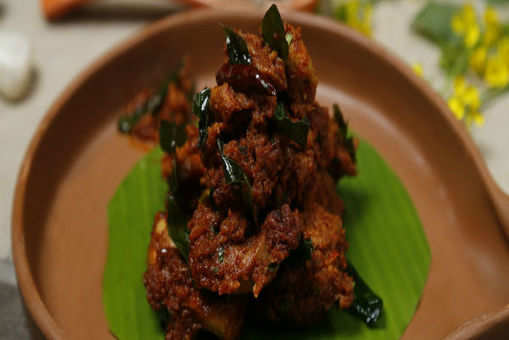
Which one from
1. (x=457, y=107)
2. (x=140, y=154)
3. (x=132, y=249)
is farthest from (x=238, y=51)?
(x=457, y=107)

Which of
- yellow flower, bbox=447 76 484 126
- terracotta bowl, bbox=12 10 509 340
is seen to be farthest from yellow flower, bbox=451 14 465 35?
terracotta bowl, bbox=12 10 509 340

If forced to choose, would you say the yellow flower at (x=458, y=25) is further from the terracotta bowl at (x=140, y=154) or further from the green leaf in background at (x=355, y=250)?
the green leaf in background at (x=355, y=250)

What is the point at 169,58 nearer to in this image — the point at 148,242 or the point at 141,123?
the point at 141,123

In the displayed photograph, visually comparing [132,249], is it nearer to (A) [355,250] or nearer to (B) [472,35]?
(A) [355,250]

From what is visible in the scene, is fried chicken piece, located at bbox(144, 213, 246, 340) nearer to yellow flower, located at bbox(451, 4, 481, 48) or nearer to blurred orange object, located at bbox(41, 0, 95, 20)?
blurred orange object, located at bbox(41, 0, 95, 20)

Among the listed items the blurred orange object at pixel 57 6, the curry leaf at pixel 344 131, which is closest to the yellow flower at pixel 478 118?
the curry leaf at pixel 344 131
